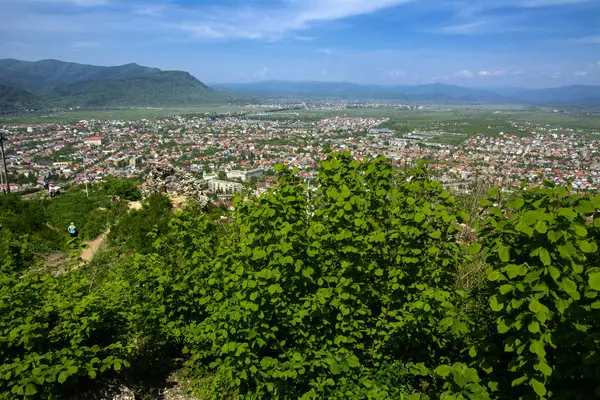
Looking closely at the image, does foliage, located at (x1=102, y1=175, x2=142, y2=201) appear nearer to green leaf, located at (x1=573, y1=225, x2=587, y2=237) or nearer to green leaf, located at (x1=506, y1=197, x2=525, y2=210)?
green leaf, located at (x1=506, y1=197, x2=525, y2=210)

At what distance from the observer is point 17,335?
4.45 m

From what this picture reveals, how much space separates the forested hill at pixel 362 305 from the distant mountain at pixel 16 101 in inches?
7145

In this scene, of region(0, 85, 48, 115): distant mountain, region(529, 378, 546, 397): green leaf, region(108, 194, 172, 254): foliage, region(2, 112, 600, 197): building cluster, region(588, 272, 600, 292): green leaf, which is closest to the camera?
region(588, 272, 600, 292): green leaf

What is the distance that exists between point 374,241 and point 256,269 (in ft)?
5.27

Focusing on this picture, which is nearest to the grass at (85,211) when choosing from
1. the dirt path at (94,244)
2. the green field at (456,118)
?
the dirt path at (94,244)

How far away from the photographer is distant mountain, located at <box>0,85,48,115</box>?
5925 inches

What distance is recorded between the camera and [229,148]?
250 feet

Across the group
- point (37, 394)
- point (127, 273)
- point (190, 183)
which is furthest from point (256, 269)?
point (190, 183)

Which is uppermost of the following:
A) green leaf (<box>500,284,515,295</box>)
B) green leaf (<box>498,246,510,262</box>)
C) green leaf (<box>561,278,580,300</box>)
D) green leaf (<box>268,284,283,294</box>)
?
green leaf (<box>498,246,510,262</box>)

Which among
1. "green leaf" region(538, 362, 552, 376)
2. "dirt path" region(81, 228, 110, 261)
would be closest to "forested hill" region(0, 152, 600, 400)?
"green leaf" region(538, 362, 552, 376)

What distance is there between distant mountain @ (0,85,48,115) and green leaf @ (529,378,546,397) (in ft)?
610

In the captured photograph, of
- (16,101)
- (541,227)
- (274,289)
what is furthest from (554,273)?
(16,101)

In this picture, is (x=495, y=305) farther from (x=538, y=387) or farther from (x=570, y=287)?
(x=538, y=387)

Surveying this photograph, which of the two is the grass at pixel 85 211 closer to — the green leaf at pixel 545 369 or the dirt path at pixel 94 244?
the dirt path at pixel 94 244
